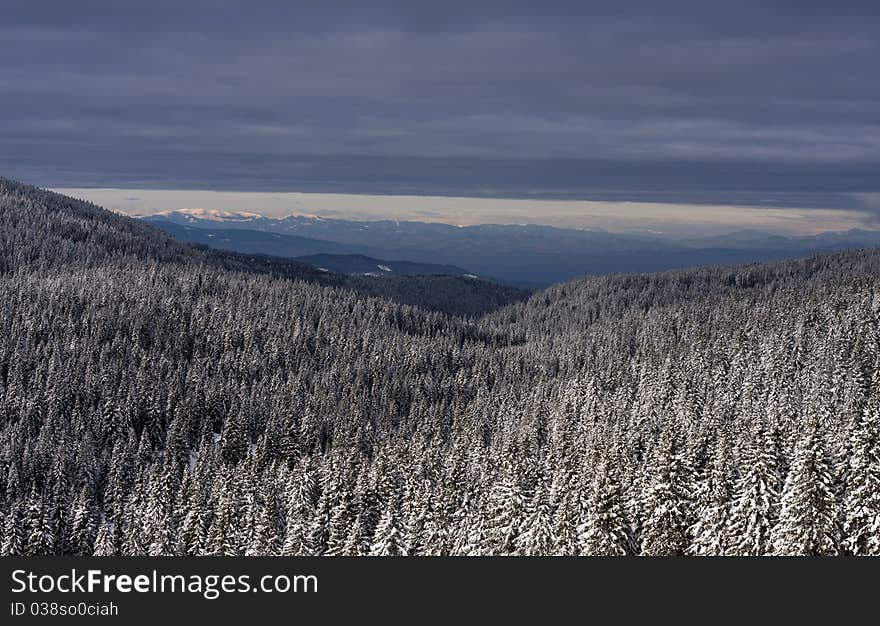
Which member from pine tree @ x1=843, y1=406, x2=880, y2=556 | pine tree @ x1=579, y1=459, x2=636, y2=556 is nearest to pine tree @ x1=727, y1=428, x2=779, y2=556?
pine tree @ x1=843, y1=406, x2=880, y2=556

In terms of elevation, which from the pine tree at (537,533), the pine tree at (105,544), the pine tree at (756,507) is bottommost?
the pine tree at (105,544)

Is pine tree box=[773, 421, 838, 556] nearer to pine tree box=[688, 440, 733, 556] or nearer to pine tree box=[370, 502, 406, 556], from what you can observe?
pine tree box=[688, 440, 733, 556]

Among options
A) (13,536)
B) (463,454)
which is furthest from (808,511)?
(13,536)

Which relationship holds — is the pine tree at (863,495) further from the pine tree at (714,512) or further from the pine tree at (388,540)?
the pine tree at (388,540)

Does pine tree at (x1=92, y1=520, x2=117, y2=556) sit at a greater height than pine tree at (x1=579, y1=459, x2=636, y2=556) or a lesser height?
lesser

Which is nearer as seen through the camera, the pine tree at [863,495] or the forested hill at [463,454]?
the pine tree at [863,495]

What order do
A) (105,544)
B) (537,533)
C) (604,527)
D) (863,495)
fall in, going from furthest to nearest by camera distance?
(105,544) < (537,533) < (604,527) < (863,495)

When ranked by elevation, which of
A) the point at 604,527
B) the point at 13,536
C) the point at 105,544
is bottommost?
the point at 13,536

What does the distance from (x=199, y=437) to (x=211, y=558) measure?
135333mm

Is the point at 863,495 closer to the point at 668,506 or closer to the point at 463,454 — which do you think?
the point at 668,506

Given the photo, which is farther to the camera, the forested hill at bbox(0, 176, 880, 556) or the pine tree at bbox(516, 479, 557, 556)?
the forested hill at bbox(0, 176, 880, 556)

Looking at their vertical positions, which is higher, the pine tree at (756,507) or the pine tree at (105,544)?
the pine tree at (756,507)

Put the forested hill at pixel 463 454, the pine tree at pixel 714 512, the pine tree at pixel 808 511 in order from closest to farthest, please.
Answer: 1. the pine tree at pixel 808 511
2. the pine tree at pixel 714 512
3. the forested hill at pixel 463 454

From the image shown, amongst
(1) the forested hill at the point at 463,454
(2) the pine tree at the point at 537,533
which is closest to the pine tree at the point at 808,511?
(1) the forested hill at the point at 463,454
